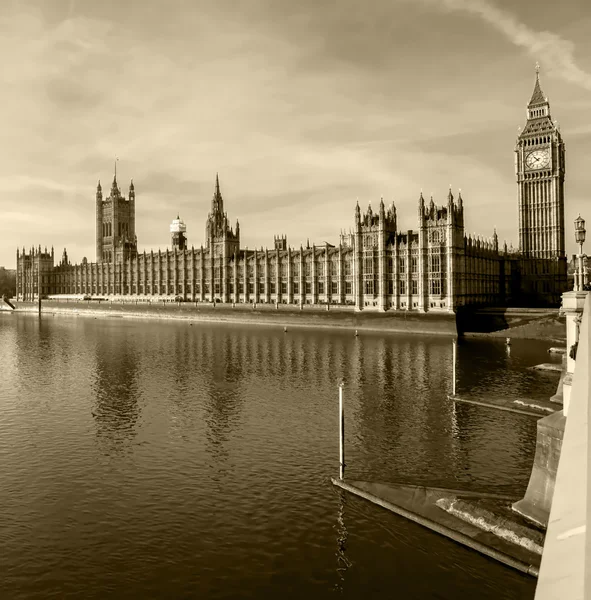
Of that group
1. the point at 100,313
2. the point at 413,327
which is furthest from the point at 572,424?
the point at 100,313

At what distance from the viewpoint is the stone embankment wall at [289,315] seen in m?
99.0

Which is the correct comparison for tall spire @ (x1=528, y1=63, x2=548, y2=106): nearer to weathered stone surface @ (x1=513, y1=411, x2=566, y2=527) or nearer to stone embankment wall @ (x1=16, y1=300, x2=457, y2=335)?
stone embankment wall @ (x1=16, y1=300, x2=457, y2=335)

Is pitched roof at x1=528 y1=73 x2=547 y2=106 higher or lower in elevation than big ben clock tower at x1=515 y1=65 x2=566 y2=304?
higher

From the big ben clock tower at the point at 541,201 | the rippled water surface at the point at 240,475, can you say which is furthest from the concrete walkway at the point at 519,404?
the big ben clock tower at the point at 541,201

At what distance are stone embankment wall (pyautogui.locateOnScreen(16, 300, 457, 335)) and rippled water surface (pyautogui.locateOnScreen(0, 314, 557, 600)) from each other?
40.2m

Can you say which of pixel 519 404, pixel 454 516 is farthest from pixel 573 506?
pixel 519 404

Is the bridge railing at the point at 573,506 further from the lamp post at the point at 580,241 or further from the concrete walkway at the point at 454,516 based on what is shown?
the lamp post at the point at 580,241

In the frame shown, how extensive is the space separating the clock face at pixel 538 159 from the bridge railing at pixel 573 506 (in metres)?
134

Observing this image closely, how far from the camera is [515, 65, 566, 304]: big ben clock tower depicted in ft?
398

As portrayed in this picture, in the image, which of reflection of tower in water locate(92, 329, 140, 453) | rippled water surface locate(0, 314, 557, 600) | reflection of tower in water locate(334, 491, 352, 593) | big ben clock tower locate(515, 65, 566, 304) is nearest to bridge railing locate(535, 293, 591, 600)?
rippled water surface locate(0, 314, 557, 600)

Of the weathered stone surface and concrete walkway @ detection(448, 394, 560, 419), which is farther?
concrete walkway @ detection(448, 394, 560, 419)

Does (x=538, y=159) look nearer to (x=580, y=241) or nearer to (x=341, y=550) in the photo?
(x=580, y=241)

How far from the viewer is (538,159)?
405ft

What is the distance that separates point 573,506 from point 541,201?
438ft
